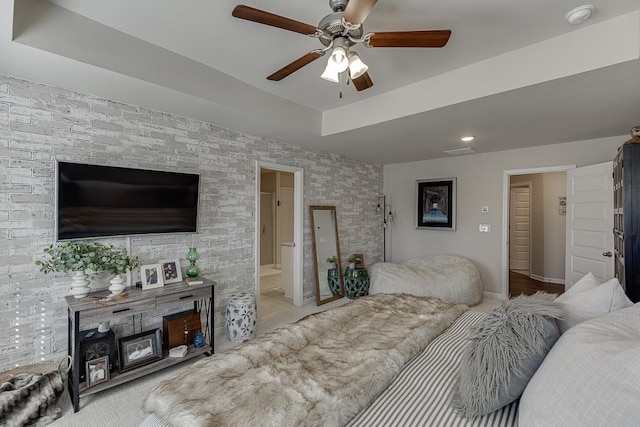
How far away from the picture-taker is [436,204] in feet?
17.8

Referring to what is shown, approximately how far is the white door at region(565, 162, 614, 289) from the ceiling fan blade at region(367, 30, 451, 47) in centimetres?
313

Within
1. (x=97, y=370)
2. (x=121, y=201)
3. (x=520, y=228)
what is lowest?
(x=97, y=370)

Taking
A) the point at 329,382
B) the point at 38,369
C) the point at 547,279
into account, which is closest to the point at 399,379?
the point at 329,382

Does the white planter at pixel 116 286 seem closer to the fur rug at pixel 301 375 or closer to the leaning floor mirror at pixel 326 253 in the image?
the fur rug at pixel 301 375

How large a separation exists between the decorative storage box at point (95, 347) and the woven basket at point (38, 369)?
16cm

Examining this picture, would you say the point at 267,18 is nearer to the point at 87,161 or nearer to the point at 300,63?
the point at 300,63

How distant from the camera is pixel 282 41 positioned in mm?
2227

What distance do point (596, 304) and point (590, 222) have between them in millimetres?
3258

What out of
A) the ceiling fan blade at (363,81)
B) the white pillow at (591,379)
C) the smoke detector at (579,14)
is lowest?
the white pillow at (591,379)

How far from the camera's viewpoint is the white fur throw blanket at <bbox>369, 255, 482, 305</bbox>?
417 cm

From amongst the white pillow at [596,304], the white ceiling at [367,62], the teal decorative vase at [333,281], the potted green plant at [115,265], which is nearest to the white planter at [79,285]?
the potted green plant at [115,265]

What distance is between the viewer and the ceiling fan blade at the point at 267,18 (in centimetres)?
154

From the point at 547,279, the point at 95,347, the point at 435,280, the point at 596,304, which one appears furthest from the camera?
the point at 547,279

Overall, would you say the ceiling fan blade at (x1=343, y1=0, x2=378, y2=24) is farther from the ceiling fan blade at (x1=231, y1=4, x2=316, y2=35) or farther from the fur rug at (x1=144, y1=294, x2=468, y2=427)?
the fur rug at (x1=144, y1=294, x2=468, y2=427)
